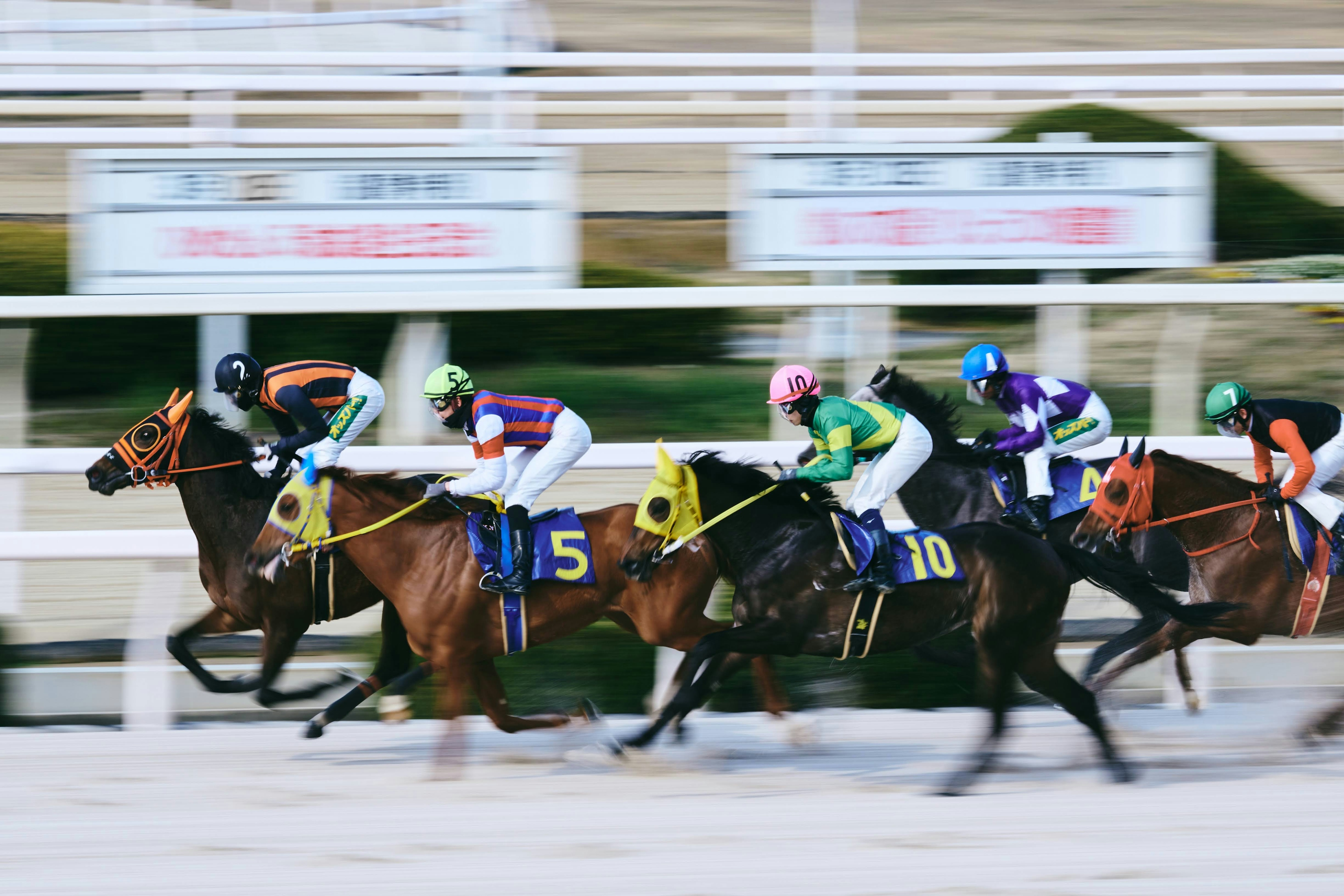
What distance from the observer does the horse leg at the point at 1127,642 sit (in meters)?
5.52

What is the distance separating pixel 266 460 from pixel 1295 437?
3840mm

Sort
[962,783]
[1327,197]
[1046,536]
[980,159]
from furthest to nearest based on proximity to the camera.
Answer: [1327,197]
[980,159]
[1046,536]
[962,783]

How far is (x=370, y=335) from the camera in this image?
7949 mm

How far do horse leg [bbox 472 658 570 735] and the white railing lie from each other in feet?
7.10

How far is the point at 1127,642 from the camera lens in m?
5.54

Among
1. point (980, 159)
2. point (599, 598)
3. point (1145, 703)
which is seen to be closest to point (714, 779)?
point (599, 598)

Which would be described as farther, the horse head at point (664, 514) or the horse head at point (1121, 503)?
the horse head at point (1121, 503)

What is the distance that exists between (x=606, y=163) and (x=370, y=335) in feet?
18.9

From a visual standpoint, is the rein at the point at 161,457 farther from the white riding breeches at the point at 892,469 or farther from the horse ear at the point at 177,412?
the white riding breeches at the point at 892,469

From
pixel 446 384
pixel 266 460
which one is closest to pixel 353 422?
pixel 266 460

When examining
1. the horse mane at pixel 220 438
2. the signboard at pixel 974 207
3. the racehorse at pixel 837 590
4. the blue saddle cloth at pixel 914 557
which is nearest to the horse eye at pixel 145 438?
the horse mane at pixel 220 438

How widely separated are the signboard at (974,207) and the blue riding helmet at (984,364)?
4.45 feet

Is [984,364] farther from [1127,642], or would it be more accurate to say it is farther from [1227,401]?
[1127,642]

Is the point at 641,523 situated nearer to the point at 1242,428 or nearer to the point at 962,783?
the point at 962,783
